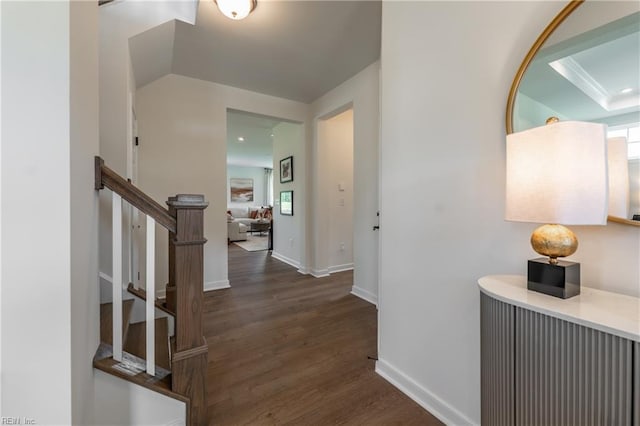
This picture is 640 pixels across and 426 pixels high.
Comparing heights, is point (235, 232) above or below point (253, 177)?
below

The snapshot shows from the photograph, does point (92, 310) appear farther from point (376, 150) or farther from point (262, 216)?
point (262, 216)

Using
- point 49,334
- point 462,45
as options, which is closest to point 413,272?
point 462,45

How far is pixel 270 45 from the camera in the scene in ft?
8.30

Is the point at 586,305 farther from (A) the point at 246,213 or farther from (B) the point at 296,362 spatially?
(A) the point at 246,213

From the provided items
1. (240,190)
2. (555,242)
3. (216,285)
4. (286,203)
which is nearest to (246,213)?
(240,190)

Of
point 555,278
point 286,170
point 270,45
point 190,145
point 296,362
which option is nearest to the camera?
point 555,278

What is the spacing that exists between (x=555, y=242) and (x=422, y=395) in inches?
43.8

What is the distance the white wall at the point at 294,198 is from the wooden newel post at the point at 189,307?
9.32ft

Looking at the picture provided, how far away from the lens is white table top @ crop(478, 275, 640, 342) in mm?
655

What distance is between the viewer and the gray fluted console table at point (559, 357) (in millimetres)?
637

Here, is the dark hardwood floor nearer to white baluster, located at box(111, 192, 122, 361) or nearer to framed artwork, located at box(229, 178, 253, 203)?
white baluster, located at box(111, 192, 122, 361)

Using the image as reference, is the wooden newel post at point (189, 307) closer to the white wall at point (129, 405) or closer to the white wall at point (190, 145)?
the white wall at point (129, 405)

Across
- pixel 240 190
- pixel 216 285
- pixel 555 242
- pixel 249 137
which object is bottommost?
pixel 216 285

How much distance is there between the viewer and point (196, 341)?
1.26 m
